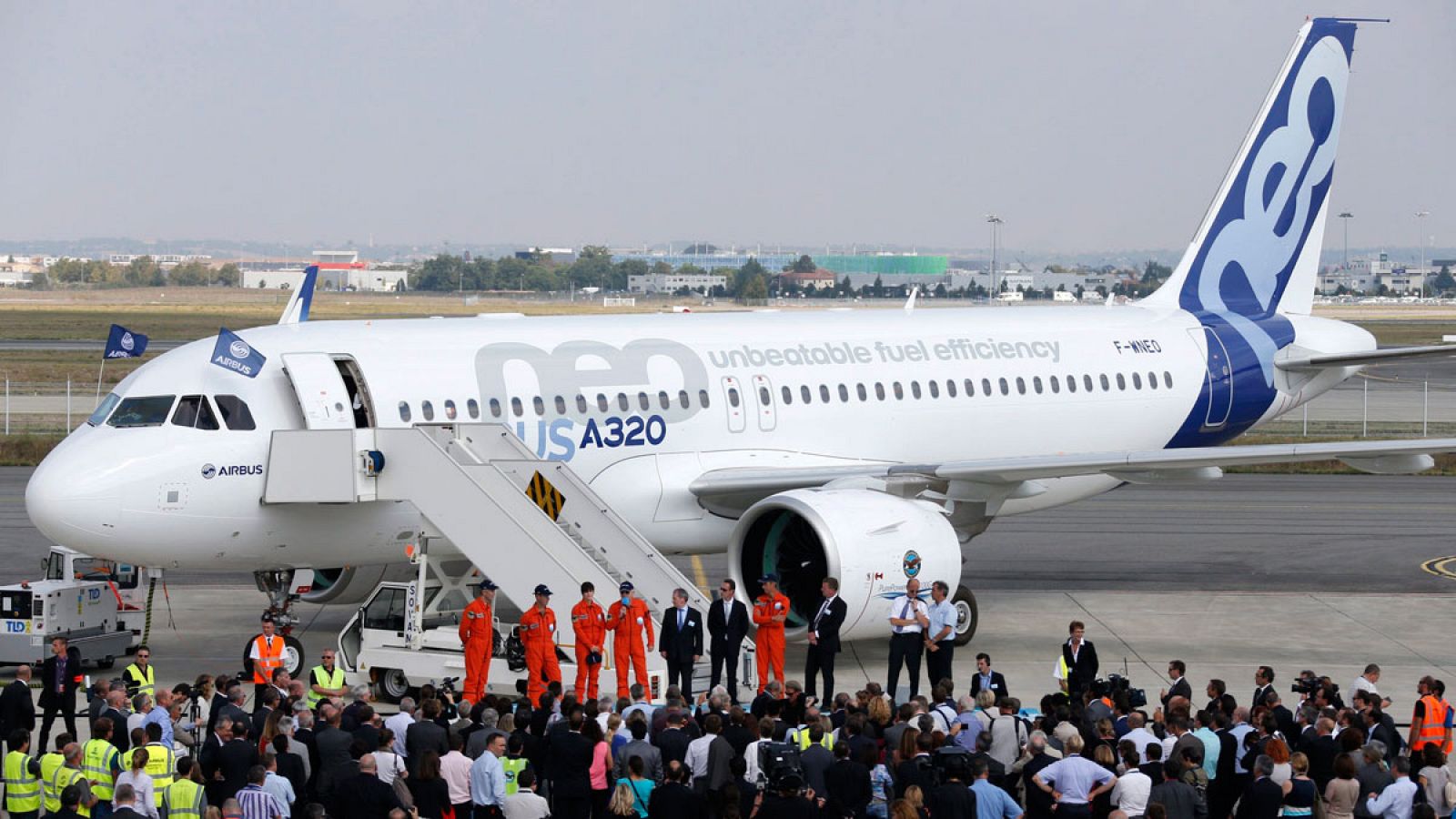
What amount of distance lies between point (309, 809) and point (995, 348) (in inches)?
715

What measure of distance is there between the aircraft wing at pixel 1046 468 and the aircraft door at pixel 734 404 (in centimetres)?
69

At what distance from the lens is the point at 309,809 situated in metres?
12.9

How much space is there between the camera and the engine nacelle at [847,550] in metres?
22.8

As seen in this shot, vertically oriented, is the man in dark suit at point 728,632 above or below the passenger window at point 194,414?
below

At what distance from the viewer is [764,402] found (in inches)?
1041

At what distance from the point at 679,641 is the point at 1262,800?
8376 mm

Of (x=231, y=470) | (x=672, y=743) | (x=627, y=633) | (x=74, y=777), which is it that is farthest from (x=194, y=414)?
(x=672, y=743)

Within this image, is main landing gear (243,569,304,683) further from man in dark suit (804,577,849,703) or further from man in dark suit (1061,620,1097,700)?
man in dark suit (1061,620,1097,700)

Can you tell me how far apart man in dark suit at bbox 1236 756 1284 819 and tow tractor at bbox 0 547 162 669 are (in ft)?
45.1

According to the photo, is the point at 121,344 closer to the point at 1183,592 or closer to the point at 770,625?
the point at 770,625

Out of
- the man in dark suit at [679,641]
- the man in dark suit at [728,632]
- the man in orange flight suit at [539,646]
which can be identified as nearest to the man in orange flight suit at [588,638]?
the man in orange flight suit at [539,646]

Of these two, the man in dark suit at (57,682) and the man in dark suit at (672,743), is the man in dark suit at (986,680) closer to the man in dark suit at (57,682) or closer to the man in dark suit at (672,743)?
the man in dark suit at (672,743)

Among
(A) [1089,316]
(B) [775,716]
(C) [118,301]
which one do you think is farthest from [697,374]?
(C) [118,301]

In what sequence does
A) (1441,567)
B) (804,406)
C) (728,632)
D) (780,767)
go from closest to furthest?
(780,767) < (728,632) < (804,406) < (1441,567)
